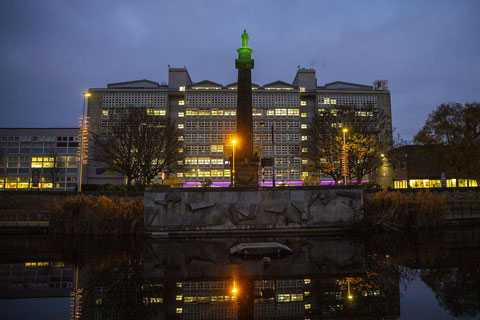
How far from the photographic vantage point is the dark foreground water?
10.5 meters

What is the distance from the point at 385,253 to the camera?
19344 millimetres

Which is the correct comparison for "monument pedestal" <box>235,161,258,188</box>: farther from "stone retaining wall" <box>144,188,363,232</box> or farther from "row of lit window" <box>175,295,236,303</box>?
"row of lit window" <box>175,295,236,303</box>

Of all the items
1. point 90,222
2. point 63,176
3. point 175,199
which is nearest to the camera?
point 90,222

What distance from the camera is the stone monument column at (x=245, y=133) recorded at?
3350 cm

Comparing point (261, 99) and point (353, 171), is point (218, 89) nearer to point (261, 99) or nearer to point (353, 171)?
point (261, 99)

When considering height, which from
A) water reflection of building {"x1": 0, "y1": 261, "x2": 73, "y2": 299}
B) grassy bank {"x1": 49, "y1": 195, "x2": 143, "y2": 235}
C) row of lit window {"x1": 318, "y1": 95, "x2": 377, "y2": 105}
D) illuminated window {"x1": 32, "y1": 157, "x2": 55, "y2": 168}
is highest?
row of lit window {"x1": 318, "y1": 95, "x2": 377, "y2": 105}

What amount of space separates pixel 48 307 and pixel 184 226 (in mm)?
17921

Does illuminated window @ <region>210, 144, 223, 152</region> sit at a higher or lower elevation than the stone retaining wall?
higher

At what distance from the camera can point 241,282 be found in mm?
13273

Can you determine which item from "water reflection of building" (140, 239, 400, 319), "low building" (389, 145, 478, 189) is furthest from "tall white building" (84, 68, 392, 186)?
"water reflection of building" (140, 239, 400, 319)

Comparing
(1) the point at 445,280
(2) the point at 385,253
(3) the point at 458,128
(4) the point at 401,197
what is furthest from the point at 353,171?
(1) the point at 445,280

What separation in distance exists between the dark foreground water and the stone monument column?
38.1ft

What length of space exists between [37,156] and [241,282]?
101 metres

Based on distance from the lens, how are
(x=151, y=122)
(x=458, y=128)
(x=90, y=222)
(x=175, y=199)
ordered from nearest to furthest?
(x=90, y=222)
(x=175, y=199)
(x=458, y=128)
(x=151, y=122)
